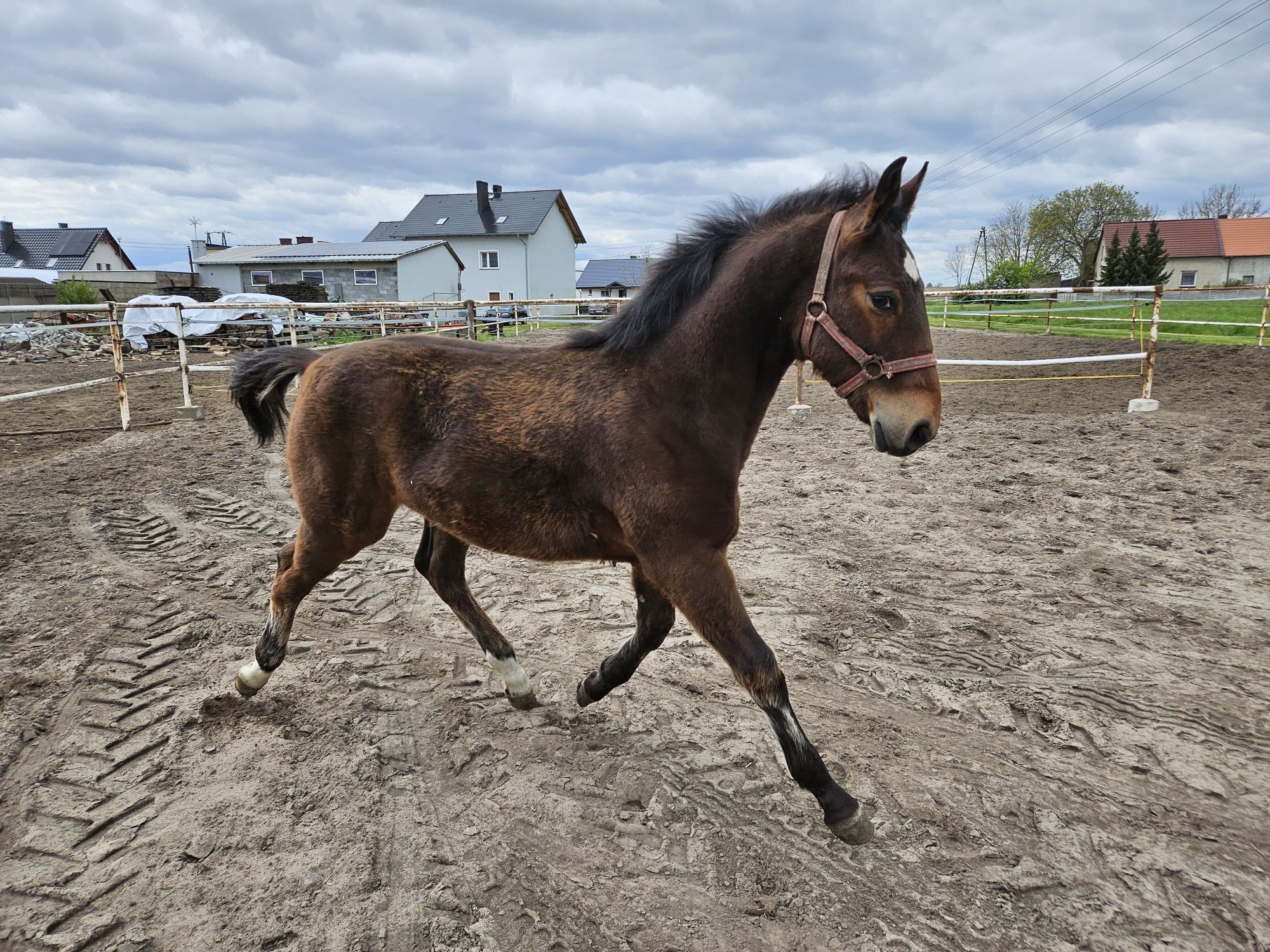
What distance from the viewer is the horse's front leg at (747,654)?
2.36 meters

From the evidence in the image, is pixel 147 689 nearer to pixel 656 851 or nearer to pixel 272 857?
pixel 272 857

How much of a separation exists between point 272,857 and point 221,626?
1984mm

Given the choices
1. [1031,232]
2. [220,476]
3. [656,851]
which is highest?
[1031,232]

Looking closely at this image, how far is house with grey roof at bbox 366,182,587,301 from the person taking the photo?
44.1 m

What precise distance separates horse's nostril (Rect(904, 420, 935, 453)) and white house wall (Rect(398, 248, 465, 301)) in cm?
3694

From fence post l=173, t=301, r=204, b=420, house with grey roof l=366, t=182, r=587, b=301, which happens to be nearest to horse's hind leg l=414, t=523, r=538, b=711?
fence post l=173, t=301, r=204, b=420

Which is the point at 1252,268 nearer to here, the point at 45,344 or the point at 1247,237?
the point at 1247,237

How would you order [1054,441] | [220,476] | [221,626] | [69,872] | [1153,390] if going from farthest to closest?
[1153,390] < [1054,441] < [220,476] < [221,626] < [69,872]

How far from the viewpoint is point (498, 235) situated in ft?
144

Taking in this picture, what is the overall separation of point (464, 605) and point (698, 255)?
1946 millimetres

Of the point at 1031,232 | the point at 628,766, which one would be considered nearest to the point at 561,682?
the point at 628,766

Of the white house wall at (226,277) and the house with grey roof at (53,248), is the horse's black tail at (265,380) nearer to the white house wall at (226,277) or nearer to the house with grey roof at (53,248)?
the white house wall at (226,277)

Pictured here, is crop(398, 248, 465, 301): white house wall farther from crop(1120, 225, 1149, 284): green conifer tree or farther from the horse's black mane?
crop(1120, 225, 1149, 284): green conifer tree

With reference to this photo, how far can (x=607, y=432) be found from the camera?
2531 mm
